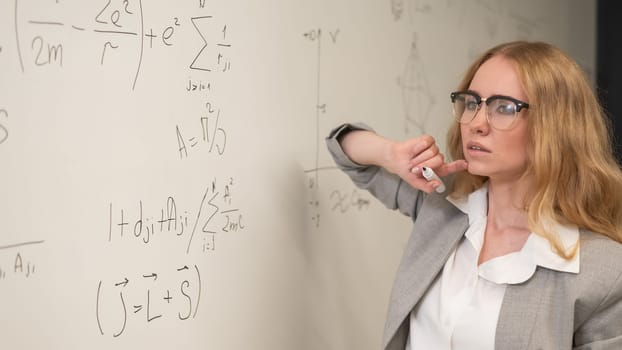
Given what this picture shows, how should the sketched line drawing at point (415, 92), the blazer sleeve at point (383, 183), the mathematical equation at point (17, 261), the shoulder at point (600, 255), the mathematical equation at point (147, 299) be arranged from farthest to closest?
1. the sketched line drawing at point (415, 92)
2. the blazer sleeve at point (383, 183)
3. the shoulder at point (600, 255)
4. the mathematical equation at point (147, 299)
5. the mathematical equation at point (17, 261)

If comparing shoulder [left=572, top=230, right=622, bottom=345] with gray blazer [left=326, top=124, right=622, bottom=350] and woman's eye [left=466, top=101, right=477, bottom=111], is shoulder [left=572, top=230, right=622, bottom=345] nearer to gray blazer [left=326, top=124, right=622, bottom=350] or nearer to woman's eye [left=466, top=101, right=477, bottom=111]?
gray blazer [left=326, top=124, right=622, bottom=350]

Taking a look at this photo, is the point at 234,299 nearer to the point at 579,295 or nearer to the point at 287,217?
the point at 287,217

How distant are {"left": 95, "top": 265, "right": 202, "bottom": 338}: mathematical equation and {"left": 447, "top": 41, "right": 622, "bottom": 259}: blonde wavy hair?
0.63 metres

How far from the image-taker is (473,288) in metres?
1.35

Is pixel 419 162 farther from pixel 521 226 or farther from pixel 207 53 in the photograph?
pixel 207 53

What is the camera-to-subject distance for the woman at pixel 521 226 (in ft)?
4.19

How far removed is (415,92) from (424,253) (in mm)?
639

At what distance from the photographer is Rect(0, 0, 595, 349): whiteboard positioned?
106cm

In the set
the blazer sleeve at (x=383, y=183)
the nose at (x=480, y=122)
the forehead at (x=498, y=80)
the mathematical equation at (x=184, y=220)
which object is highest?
the forehead at (x=498, y=80)

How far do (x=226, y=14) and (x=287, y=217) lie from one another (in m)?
0.44

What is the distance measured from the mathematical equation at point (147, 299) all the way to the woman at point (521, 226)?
396 millimetres

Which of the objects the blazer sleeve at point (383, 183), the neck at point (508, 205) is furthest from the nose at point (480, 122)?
the blazer sleeve at point (383, 183)

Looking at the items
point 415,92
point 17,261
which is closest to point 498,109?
point 415,92

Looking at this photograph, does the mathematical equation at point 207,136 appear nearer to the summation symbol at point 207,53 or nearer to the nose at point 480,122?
the summation symbol at point 207,53
